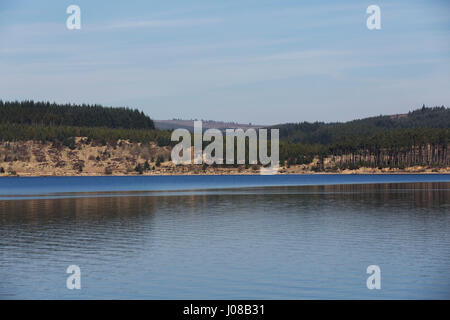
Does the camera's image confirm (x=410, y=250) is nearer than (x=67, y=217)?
Yes

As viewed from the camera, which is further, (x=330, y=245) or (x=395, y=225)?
(x=395, y=225)

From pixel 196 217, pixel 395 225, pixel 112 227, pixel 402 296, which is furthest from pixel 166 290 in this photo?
pixel 196 217

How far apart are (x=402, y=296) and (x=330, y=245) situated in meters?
13.9

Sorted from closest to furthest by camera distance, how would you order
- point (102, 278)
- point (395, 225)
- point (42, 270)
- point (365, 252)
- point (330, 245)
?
1. point (102, 278)
2. point (42, 270)
3. point (365, 252)
4. point (330, 245)
5. point (395, 225)

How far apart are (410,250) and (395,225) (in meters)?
13.5

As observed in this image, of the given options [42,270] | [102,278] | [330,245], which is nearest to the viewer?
[102,278]

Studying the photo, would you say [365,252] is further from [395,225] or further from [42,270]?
[42,270]

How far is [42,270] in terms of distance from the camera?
3325 centimetres

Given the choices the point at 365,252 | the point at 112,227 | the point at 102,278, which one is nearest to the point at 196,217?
the point at 112,227

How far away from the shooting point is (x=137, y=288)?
29141 millimetres

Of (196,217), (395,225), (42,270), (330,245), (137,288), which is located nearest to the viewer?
(137,288)
